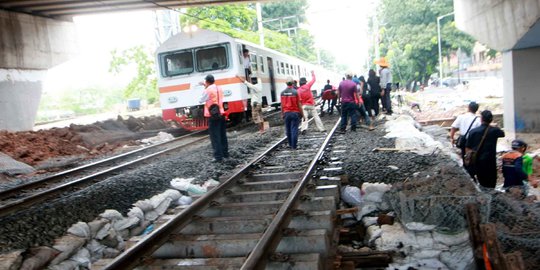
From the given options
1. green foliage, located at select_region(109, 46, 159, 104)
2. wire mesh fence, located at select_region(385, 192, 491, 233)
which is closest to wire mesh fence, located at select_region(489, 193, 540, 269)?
wire mesh fence, located at select_region(385, 192, 491, 233)

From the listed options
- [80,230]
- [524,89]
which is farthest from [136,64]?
[80,230]

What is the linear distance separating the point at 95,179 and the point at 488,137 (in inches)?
269

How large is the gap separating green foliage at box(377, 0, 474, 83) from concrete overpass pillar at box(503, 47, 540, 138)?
84.9 ft

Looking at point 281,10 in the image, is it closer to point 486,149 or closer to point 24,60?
point 24,60

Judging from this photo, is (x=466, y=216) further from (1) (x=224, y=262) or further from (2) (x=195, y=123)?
(2) (x=195, y=123)

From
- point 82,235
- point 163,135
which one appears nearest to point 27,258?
point 82,235

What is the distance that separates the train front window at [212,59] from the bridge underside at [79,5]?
7.45 feet

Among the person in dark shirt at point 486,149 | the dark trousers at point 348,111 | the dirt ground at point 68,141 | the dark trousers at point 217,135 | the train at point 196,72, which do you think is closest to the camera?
the person in dark shirt at point 486,149

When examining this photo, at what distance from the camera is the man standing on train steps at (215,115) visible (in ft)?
31.0

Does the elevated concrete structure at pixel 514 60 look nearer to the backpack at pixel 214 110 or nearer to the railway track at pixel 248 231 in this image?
the backpack at pixel 214 110

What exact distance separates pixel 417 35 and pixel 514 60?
29514 millimetres

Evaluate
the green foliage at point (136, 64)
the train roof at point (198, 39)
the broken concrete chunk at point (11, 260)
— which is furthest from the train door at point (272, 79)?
the broken concrete chunk at point (11, 260)

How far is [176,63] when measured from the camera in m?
15.6

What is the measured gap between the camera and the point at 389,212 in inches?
241
